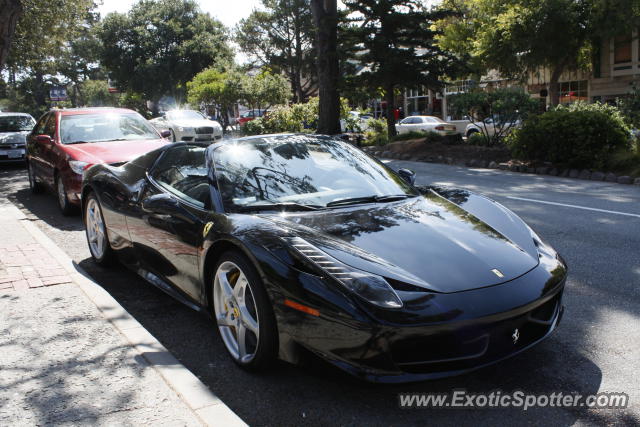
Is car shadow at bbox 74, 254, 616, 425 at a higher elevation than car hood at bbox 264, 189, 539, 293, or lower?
lower

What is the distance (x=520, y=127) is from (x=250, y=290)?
1314 cm

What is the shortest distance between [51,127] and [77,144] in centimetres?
110

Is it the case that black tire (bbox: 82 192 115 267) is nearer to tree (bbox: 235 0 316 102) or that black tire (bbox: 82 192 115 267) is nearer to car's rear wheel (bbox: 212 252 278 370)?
car's rear wheel (bbox: 212 252 278 370)

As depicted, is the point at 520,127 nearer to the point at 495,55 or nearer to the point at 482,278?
the point at 482,278

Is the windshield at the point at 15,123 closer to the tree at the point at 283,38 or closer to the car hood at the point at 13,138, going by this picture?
the car hood at the point at 13,138

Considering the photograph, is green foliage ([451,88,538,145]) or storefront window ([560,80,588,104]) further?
storefront window ([560,80,588,104])

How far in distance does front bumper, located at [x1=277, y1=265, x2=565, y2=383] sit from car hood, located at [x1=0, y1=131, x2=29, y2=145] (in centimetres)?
1566

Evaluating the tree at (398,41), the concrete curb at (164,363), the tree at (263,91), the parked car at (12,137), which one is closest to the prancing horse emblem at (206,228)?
the concrete curb at (164,363)

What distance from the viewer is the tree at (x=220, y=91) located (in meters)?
30.6

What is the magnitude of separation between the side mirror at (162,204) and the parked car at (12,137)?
43.3ft

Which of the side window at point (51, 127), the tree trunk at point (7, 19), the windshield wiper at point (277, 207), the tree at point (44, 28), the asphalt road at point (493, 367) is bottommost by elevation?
the asphalt road at point (493, 367)

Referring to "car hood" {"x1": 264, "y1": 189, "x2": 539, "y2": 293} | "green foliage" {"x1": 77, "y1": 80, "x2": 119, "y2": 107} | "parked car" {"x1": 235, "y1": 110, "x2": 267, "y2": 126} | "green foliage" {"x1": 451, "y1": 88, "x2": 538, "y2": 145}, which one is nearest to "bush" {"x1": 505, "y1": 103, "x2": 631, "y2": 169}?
"green foliage" {"x1": 451, "y1": 88, "x2": 538, "y2": 145}

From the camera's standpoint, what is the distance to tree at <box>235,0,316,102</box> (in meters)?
49.4

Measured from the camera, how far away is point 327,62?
20.5 m
